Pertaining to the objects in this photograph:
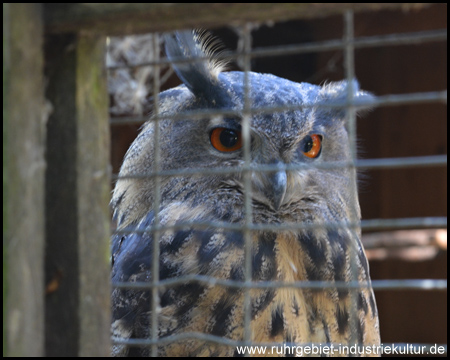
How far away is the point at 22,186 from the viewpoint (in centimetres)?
82

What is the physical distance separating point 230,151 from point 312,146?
0.29 m

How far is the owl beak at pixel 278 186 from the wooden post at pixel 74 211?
2.72 ft

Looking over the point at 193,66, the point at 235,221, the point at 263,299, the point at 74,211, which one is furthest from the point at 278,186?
the point at 74,211

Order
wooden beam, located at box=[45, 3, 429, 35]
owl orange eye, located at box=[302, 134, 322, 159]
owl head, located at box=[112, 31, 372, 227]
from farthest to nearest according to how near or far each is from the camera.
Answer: owl orange eye, located at box=[302, 134, 322, 159], owl head, located at box=[112, 31, 372, 227], wooden beam, located at box=[45, 3, 429, 35]

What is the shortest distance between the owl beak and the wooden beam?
86 centimetres

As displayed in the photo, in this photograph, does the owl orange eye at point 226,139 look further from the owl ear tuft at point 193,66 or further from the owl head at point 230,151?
the owl ear tuft at point 193,66

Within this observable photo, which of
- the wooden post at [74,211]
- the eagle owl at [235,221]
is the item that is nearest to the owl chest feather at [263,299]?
the eagle owl at [235,221]

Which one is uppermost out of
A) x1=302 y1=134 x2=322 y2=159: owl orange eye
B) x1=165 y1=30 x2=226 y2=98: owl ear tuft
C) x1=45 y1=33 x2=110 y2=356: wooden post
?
x1=165 y1=30 x2=226 y2=98: owl ear tuft

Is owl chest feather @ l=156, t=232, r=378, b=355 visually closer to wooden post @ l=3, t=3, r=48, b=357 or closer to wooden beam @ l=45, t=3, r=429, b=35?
wooden post @ l=3, t=3, r=48, b=357

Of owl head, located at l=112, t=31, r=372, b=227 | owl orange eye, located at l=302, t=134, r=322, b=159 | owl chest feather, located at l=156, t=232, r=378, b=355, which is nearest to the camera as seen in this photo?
owl chest feather, located at l=156, t=232, r=378, b=355

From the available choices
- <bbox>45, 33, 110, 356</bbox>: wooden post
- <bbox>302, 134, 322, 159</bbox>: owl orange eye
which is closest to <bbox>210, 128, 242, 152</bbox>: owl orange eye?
<bbox>302, 134, 322, 159</bbox>: owl orange eye

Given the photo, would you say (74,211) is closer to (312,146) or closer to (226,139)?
(226,139)

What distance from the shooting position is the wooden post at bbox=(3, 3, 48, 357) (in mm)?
797

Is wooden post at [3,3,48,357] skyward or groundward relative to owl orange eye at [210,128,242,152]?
groundward
